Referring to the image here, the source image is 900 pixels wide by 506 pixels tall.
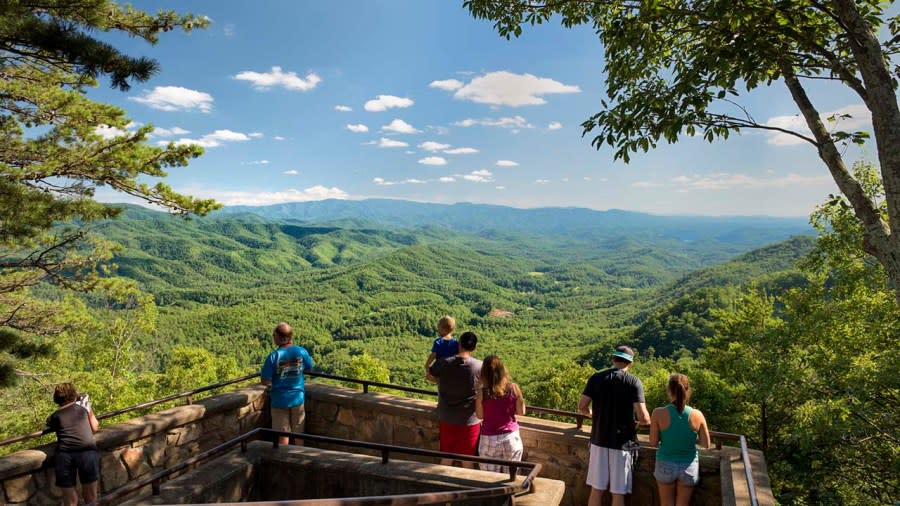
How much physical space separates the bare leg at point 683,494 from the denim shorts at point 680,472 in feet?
0.13

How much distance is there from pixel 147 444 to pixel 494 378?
358cm

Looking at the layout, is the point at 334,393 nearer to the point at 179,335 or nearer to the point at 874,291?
the point at 874,291

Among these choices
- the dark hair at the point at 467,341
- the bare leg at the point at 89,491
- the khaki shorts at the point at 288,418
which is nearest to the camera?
the bare leg at the point at 89,491

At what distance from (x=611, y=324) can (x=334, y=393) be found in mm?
130940

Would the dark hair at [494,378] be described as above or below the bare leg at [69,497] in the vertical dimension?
above

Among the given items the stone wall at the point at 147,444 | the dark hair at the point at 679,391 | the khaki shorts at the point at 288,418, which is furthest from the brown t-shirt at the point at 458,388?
the stone wall at the point at 147,444

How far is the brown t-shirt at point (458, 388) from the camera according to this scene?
14.2 ft

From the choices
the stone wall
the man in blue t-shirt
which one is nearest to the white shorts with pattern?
the man in blue t-shirt

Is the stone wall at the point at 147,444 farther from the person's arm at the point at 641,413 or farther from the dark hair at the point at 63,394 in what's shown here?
the person's arm at the point at 641,413

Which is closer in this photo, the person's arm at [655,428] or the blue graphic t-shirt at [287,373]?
the person's arm at [655,428]

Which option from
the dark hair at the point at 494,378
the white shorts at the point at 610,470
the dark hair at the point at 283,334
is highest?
the dark hair at the point at 283,334

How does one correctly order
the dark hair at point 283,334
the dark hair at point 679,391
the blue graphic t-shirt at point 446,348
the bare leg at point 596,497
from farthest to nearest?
the dark hair at point 283,334
the blue graphic t-shirt at point 446,348
the bare leg at point 596,497
the dark hair at point 679,391

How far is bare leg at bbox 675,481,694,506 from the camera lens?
3.74 meters

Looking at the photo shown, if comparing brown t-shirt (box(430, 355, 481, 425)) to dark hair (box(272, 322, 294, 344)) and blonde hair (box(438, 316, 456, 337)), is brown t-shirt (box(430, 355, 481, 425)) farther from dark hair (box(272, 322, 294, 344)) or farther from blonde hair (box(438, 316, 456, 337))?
dark hair (box(272, 322, 294, 344))
